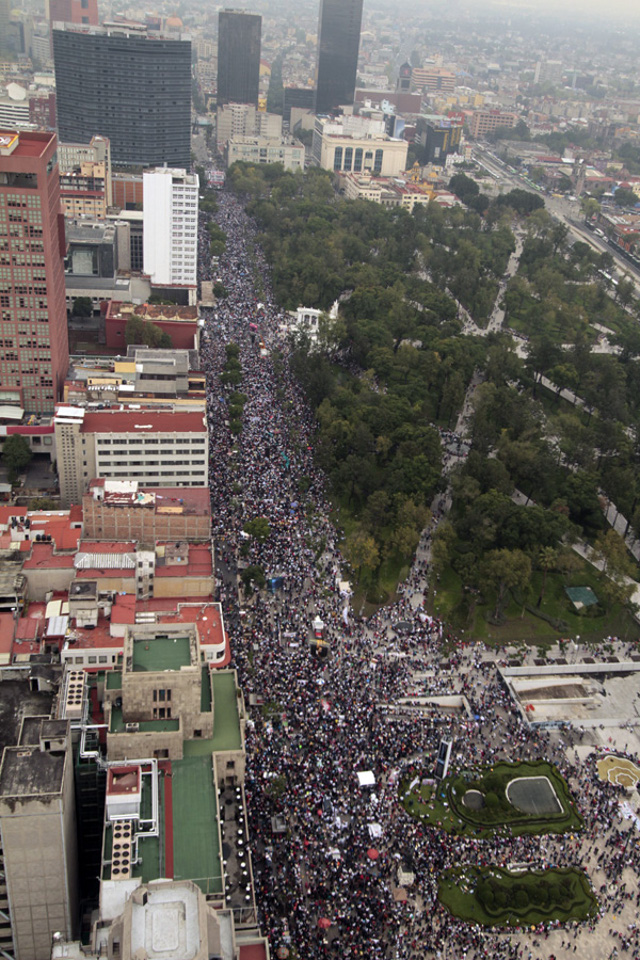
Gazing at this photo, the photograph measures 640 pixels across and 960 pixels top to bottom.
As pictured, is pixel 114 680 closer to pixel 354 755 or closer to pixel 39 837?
pixel 39 837

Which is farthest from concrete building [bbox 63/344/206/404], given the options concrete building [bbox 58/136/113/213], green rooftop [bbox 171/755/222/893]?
concrete building [bbox 58/136/113/213]

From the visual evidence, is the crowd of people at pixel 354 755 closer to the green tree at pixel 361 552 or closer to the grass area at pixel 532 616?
the green tree at pixel 361 552

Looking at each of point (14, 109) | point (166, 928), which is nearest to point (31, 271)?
point (166, 928)

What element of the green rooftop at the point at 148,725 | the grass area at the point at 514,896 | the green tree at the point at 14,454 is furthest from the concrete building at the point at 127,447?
the grass area at the point at 514,896

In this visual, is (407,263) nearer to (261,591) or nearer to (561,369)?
(561,369)

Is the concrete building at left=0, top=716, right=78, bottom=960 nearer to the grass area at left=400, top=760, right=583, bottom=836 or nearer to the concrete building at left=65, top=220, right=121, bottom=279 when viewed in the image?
the grass area at left=400, top=760, right=583, bottom=836
